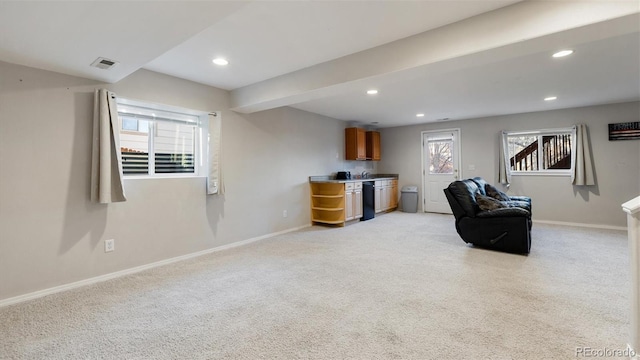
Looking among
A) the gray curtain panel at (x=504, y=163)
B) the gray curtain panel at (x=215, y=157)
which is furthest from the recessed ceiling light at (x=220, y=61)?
the gray curtain panel at (x=504, y=163)

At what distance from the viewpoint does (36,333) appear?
78.7 inches

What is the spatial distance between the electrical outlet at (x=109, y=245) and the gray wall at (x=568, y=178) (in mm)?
6821

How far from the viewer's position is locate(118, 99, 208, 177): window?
3.35 meters

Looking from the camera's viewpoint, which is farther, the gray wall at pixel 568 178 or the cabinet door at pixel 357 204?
the cabinet door at pixel 357 204

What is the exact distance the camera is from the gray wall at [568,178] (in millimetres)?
5043

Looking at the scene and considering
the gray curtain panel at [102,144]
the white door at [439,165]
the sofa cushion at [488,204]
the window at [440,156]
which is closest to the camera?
the gray curtain panel at [102,144]

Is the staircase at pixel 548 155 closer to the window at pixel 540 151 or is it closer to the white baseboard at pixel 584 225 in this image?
the window at pixel 540 151

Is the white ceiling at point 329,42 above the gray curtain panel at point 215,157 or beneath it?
above

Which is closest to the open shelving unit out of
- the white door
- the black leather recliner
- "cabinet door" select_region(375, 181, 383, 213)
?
"cabinet door" select_region(375, 181, 383, 213)

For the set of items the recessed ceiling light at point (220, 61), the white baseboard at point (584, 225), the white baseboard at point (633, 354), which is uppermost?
the recessed ceiling light at point (220, 61)

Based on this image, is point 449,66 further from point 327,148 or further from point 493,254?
point 327,148

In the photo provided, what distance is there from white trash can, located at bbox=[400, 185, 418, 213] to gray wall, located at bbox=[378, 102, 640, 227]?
1.27 metres

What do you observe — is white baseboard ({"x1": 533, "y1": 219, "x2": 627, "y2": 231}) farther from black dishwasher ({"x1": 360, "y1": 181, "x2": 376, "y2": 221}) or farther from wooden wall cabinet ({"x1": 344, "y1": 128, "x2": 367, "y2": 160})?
wooden wall cabinet ({"x1": 344, "y1": 128, "x2": 367, "y2": 160})

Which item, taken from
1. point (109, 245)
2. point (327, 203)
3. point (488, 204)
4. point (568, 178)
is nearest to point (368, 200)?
point (327, 203)
